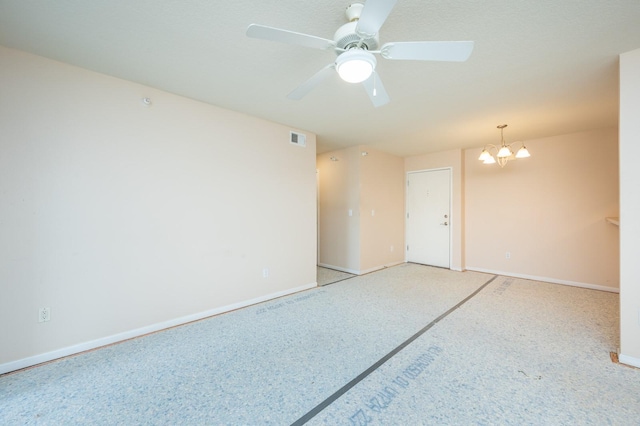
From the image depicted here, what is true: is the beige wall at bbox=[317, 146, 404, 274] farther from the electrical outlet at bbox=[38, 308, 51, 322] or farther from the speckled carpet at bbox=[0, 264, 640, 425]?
the electrical outlet at bbox=[38, 308, 51, 322]

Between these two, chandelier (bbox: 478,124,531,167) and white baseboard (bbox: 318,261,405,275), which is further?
white baseboard (bbox: 318,261,405,275)

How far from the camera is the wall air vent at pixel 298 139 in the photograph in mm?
3750

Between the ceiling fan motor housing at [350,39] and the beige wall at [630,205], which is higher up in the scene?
the ceiling fan motor housing at [350,39]

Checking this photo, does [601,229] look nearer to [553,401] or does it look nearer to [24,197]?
[553,401]

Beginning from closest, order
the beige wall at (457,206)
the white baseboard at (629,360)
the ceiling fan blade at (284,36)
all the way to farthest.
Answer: the ceiling fan blade at (284,36), the white baseboard at (629,360), the beige wall at (457,206)

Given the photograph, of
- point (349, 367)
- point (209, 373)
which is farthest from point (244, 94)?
point (349, 367)

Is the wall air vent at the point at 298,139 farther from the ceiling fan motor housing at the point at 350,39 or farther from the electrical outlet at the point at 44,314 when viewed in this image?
the electrical outlet at the point at 44,314

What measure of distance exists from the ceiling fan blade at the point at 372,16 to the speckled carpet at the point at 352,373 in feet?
6.99

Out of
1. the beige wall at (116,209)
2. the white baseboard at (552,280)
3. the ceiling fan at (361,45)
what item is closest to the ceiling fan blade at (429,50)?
the ceiling fan at (361,45)

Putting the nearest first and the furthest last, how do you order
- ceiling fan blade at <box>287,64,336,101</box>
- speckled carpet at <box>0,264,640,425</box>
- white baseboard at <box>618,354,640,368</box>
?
speckled carpet at <box>0,264,640,425</box> < ceiling fan blade at <box>287,64,336,101</box> < white baseboard at <box>618,354,640,368</box>

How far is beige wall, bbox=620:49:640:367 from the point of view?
1.97 meters

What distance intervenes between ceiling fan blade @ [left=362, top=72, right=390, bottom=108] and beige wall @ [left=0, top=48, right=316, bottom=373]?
6.23ft

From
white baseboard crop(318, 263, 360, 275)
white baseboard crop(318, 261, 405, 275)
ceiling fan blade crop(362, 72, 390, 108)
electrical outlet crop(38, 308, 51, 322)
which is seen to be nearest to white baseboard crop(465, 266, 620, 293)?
white baseboard crop(318, 261, 405, 275)

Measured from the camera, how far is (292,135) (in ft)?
12.4
